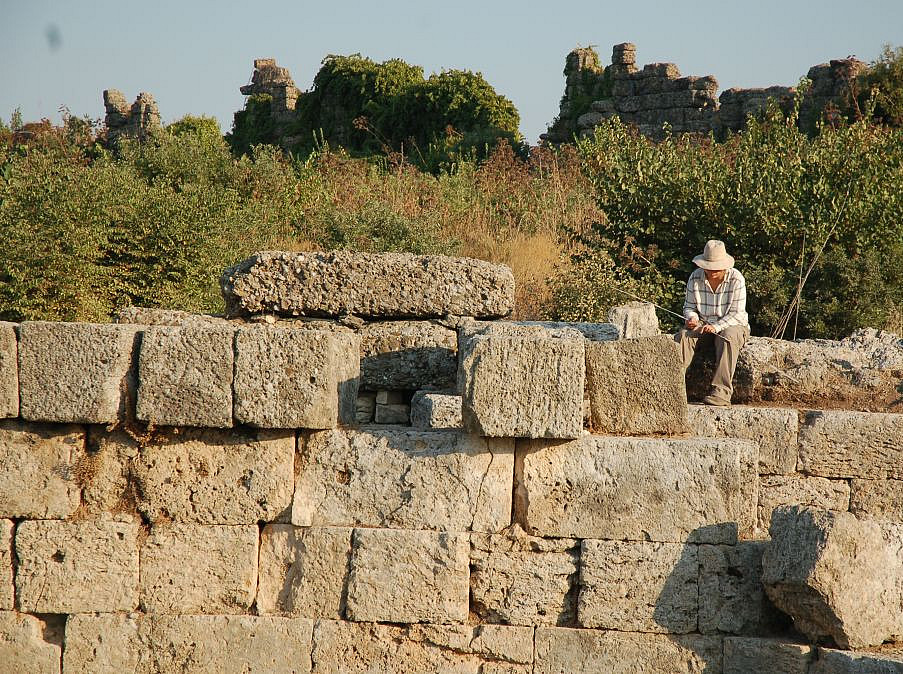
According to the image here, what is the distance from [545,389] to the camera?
4855 millimetres

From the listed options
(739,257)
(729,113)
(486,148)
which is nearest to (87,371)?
(739,257)

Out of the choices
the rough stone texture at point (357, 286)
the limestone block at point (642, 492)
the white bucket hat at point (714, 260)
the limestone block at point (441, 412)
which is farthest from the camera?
the white bucket hat at point (714, 260)

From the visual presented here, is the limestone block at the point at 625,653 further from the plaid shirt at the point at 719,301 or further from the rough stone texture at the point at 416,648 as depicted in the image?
the plaid shirt at the point at 719,301

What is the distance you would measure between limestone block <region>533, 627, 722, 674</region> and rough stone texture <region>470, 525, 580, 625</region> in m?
0.12

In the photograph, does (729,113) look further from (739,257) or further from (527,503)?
(527,503)

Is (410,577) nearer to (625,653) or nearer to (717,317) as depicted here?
(625,653)

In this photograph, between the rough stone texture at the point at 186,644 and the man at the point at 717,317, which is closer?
the rough stone texture at the point at 186,644

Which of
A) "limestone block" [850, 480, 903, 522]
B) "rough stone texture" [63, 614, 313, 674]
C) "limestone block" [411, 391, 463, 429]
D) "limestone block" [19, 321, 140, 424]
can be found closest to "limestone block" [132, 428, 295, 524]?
"limestone block" [19, 321, 140, 424]

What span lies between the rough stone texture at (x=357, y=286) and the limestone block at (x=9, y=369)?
76.0 inches

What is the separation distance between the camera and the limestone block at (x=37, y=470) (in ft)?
17.0

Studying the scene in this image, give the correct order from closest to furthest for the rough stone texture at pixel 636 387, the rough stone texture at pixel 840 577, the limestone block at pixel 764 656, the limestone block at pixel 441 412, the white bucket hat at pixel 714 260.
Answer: the rough stone texture at pixel 840 577 → the limestone block at pixel 764 656 → the rough stone texture at pixel 636 387 → the limestone block at pixel 441 412 → the white bucket hat at pixel 714 260

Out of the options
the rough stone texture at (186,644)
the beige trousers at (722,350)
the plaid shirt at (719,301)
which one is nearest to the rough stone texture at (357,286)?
the beige trousers at (722,350)

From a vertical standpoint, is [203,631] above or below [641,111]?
below

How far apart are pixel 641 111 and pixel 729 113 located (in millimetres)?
2123
